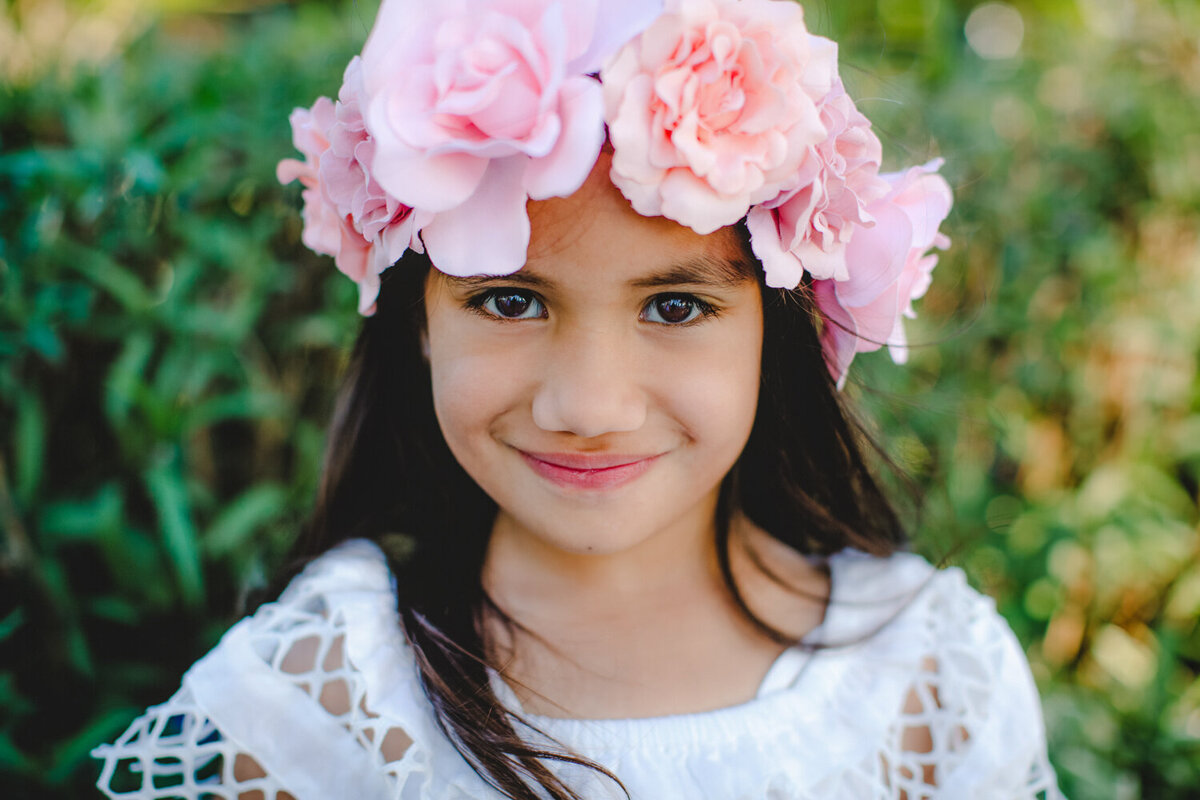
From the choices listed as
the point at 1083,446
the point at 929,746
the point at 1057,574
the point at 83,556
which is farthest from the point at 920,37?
the point at 83,556

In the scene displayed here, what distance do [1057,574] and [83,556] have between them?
94.2 inches

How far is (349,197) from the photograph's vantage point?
1006 millimetres

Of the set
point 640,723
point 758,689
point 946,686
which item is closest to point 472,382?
point 640,723

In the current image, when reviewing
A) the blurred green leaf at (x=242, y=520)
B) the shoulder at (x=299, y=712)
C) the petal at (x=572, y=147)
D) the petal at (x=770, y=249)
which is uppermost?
the petal at (x=572, y=147)

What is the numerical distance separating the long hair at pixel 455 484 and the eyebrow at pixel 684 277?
13 centimetres

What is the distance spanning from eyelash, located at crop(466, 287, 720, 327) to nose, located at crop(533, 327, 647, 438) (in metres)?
0.06

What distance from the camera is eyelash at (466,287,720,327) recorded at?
991 millimetres

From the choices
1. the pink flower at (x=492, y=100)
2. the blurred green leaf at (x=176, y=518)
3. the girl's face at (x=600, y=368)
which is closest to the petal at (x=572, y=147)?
the pink flower at (x=492, y=100)

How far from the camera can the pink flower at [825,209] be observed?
92 cm

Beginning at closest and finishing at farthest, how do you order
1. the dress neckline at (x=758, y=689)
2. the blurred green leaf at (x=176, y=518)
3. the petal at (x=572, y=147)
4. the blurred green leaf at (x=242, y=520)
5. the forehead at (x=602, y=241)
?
the petal at (x=572, y=147)
the forehead at (x=602, y=241)
the dress neckline at (x=758, y=689)
the blurred green leaf at (x=176, y=518)
the blurred green leaf at (x=242, y=520)

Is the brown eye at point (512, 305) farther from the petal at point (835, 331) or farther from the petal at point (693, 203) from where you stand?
the petal at point (835, 331)

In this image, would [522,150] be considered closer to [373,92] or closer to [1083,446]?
[373,92]

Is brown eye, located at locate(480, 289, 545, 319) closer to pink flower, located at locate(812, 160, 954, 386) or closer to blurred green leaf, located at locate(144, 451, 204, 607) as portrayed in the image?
pink flower, located at locate(812, 160, 954, 386)

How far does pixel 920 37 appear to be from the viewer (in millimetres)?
3541
